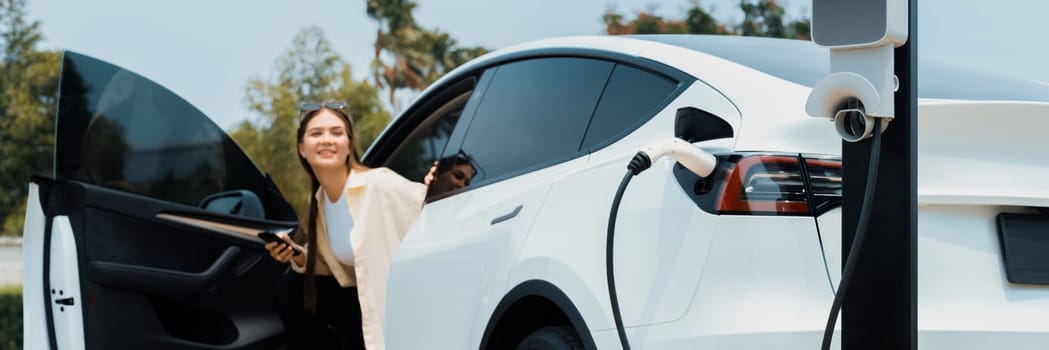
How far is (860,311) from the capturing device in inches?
89.7

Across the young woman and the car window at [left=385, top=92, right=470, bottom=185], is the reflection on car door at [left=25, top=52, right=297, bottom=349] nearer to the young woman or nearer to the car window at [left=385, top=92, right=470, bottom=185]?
the young woman

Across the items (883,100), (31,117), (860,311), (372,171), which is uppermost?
(31,117)

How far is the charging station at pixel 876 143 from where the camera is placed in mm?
2176

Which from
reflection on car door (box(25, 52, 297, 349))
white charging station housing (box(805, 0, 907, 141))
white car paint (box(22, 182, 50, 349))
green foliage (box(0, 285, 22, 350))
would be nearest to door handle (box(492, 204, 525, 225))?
white charging station housing (box(805, 0, 907, 141))

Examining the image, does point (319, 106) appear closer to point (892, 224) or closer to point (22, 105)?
point (892, 224)

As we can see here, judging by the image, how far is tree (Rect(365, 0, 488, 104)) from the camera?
116 feet

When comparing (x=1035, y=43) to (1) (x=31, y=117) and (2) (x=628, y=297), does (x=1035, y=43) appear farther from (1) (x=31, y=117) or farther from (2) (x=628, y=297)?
(1) (x=31, y=117)

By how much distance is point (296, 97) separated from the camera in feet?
86.3

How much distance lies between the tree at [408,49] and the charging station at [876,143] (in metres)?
31.7

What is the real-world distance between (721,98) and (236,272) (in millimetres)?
2582

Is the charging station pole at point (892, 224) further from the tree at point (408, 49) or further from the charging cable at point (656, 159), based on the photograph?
the tree at point (408, 49)

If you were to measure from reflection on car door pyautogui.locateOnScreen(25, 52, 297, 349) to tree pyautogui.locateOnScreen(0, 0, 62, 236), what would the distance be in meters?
24.0

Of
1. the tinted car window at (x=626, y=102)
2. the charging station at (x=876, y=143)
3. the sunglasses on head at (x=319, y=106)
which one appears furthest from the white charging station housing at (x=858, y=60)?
the sunglasses on head at (x=319, y=106)

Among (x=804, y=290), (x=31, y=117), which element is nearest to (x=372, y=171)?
(x=804, y=290)
